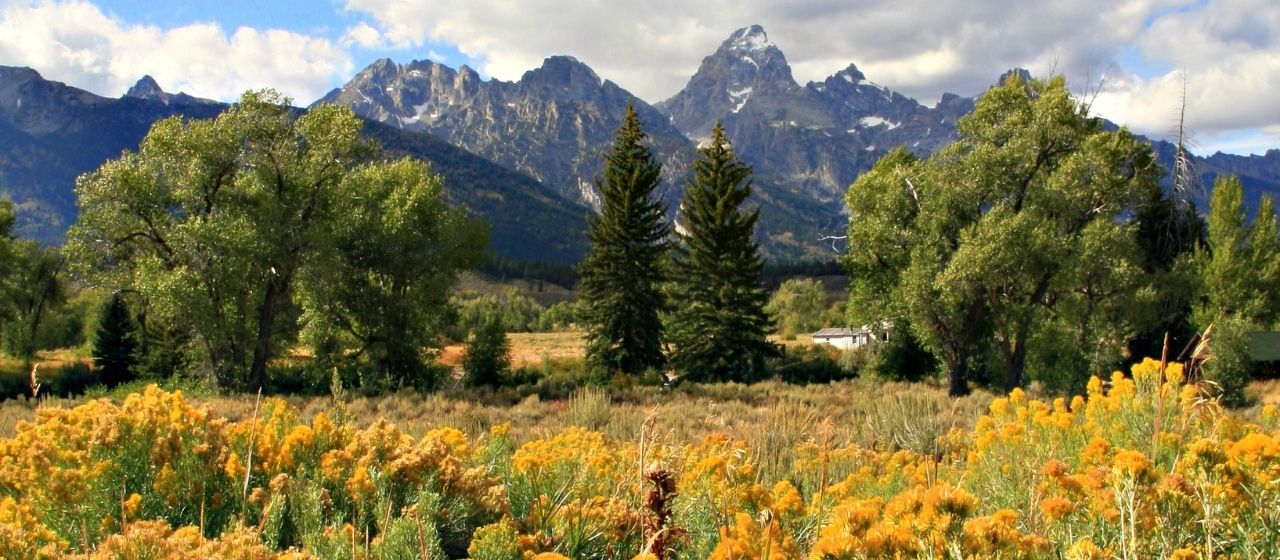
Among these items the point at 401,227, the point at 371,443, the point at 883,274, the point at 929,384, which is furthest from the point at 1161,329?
the point at 371,443

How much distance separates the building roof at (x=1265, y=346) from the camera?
3188 cm

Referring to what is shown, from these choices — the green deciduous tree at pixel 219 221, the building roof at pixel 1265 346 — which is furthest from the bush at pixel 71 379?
the building roof at pixel 1265 346

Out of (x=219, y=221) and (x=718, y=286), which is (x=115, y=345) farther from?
(x=718, y=286)

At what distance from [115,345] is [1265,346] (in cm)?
4743

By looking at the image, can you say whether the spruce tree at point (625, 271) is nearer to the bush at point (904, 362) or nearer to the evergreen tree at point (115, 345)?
the bush at point (904, 362)

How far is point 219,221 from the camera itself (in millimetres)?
19547

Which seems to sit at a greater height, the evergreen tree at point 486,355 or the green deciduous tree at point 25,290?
the green deciduous tree at point 25,290

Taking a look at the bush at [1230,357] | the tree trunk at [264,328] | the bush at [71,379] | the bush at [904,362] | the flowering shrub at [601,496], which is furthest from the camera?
the bush at [904,362]

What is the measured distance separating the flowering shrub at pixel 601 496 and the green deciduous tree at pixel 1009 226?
17.7 meters

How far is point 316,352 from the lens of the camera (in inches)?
972

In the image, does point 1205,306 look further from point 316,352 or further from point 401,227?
point 316,352

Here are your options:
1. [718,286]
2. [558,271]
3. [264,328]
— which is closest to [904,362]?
[718,286]

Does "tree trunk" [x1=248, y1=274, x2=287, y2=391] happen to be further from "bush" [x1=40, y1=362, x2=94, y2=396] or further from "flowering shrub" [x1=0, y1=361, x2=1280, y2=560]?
"flowering shrub" [x1=0, y1=361, x2=1280, y2=560]

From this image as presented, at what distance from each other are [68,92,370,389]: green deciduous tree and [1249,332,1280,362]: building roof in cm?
3631
